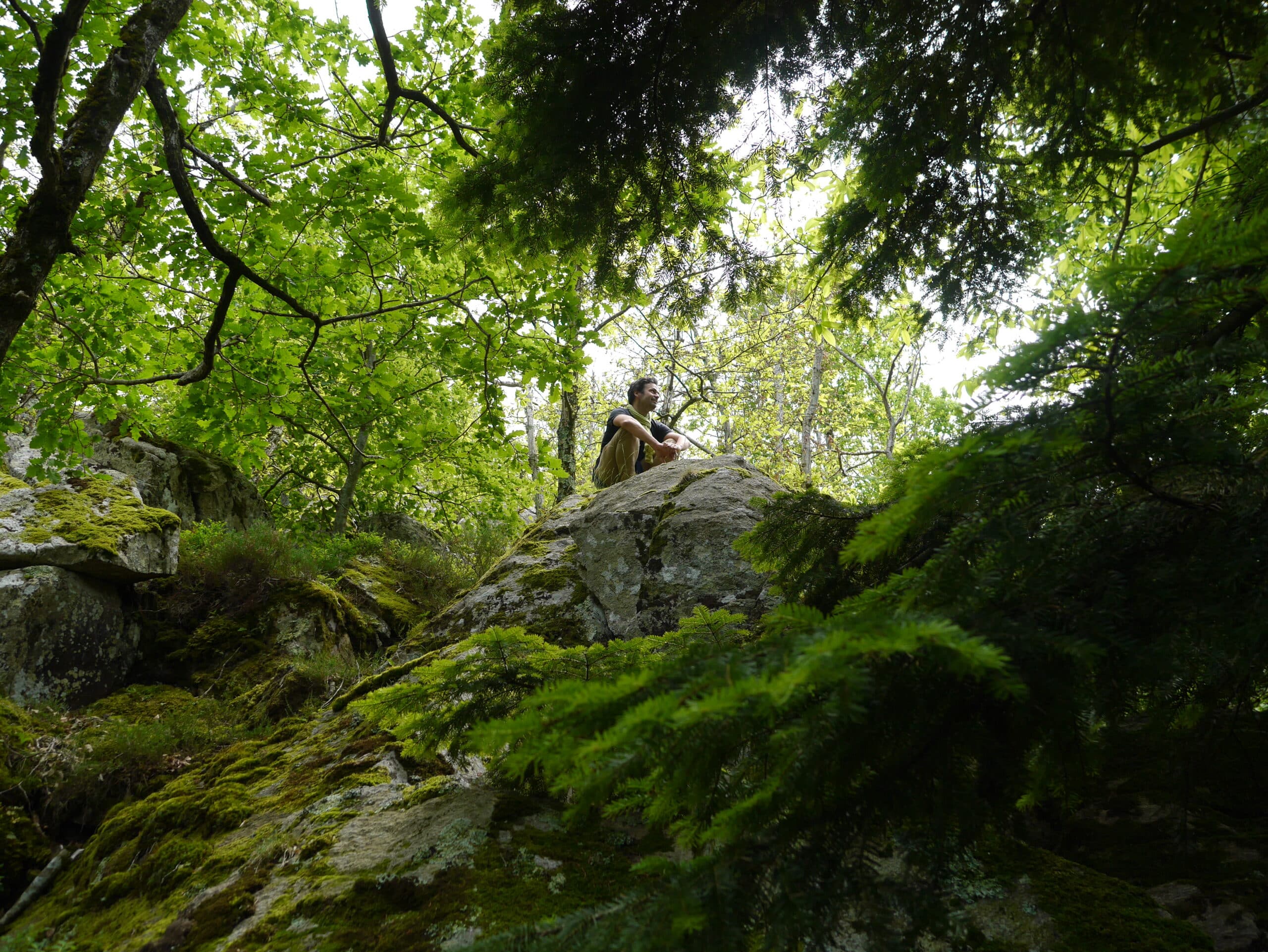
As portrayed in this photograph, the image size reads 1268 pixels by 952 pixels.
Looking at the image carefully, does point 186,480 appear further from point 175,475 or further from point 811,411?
point 811,411

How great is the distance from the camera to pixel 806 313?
4.97 meters

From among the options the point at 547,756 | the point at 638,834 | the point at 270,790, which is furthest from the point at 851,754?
the point at 270,790

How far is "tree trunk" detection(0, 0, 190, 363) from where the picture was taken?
Result: 3377mm

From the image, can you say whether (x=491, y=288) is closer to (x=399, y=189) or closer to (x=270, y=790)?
(x=399, y=189)

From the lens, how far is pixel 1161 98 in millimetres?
2738

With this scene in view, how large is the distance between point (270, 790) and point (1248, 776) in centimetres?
398

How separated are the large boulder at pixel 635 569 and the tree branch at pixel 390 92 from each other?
2.88 meters

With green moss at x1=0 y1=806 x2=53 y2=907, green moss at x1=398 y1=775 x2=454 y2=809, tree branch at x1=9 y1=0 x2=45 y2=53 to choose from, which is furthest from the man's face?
green moss at x1=0 y1=806 x2=53 y2=907

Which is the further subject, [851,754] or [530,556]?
[530,556]

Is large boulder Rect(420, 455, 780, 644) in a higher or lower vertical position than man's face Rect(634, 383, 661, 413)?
lower

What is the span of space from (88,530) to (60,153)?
10.7 ft

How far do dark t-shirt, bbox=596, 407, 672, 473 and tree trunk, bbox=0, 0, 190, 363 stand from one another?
4.30 meters

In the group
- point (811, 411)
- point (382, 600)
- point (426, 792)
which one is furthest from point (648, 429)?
point (811, 411)

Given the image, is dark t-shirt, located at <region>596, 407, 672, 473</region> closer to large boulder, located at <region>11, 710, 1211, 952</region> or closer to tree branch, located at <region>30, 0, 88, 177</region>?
large boulder, located at <region>11, 710, 1211, 952</region>
